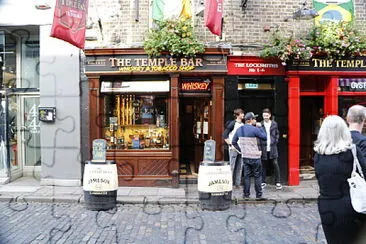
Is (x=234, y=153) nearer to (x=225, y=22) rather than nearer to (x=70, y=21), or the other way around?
(x=225, y=22)

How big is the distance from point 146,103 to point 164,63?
103 cm

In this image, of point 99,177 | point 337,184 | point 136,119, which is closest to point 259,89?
point 136,119

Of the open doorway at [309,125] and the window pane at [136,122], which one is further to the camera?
the open doorway at [309,125]

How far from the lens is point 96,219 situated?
6.11 meters

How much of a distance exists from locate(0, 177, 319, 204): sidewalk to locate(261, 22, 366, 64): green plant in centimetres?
278

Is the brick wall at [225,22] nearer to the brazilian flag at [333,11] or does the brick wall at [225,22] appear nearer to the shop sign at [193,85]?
the brazilian flag at [333,11]

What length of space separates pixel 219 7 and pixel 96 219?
4643mm

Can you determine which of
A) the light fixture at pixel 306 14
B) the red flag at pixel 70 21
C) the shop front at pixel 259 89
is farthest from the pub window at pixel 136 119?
the light fixture at pixel 306 14

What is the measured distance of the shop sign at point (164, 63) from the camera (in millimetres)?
8352

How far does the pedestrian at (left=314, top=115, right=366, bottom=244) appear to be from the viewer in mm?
3107

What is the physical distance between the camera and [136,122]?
8.83 m

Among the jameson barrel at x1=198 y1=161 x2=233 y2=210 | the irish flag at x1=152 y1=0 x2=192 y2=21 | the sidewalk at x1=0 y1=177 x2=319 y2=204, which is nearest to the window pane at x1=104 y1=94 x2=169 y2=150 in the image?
the sidewalk at x1=0 y1=177 x2=319 y2=204

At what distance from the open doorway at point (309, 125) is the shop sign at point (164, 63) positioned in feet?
8.92

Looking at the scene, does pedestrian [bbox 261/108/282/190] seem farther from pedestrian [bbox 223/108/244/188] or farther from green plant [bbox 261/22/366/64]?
green plant [bbox 261/22/366/64]
